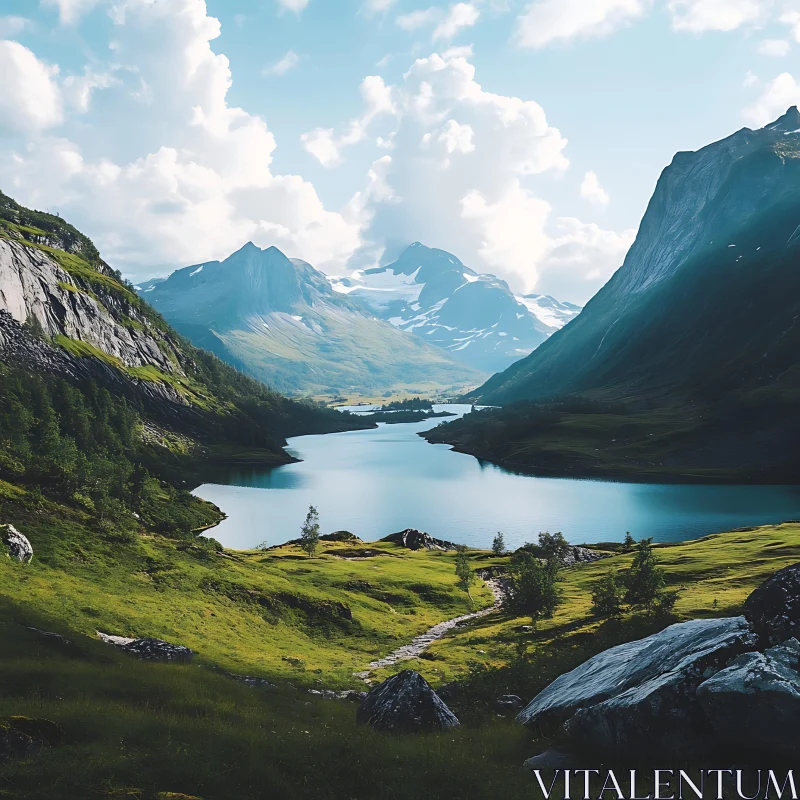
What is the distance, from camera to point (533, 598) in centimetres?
7225

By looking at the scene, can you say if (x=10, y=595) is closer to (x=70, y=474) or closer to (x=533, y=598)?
(x=70, y=474)

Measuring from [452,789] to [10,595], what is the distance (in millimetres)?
36343

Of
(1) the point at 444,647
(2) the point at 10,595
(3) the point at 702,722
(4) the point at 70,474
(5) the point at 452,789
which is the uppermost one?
(4) the point at 70,474

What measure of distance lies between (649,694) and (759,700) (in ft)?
9.91

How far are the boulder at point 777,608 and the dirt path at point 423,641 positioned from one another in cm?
3716

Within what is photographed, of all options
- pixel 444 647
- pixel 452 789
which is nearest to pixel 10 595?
pixel 452 789

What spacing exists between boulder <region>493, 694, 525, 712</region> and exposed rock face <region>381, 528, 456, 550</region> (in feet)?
338

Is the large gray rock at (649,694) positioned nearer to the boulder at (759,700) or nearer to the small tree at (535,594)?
the boulder at (759,700)

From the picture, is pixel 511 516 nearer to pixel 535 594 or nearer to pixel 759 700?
pixel 535 594

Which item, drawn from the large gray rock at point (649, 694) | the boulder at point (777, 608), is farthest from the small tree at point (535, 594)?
the boulder at point (777, 608)

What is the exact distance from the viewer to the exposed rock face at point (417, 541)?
5236 inches

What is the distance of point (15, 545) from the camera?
49.0 meters

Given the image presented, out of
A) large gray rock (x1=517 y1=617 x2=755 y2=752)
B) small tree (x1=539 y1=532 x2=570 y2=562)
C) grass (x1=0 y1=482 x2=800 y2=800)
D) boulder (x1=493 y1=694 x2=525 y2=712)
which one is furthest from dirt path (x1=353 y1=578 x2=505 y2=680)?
large gray rock (x1=517 y1=617 x2=755 y2=752)

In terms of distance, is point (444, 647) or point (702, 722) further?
point (444, 647)
